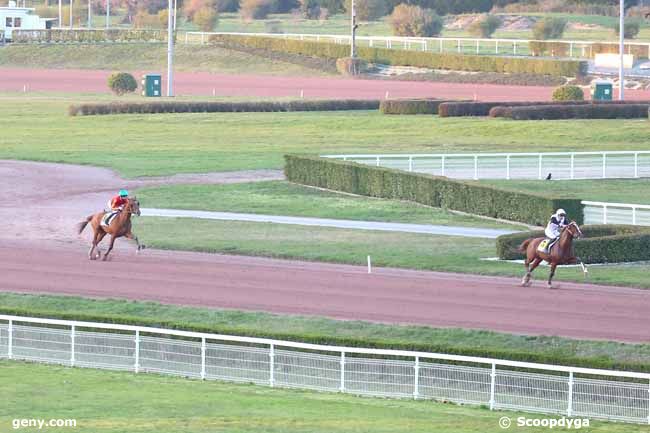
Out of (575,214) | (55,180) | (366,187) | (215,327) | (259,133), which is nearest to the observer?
(215,327)

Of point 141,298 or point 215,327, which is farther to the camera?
point 141,298

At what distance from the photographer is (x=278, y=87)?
7944cm

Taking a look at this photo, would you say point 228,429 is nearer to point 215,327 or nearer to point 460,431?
point 460,431

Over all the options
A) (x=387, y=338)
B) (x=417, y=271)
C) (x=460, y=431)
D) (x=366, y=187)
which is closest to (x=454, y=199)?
(x=366, y=187)

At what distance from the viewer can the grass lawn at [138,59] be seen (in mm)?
90875

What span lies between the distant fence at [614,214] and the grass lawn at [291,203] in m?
1.77

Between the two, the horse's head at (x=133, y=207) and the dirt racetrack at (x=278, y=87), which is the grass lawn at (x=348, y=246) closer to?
the horse's head at (x=133, y=207)

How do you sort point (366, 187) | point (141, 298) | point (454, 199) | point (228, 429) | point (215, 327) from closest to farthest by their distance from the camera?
point (228, 429)
point (215, 327)
point (141, 298)
point (454, 199)
point (366, 187)

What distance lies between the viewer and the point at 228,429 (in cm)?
1555

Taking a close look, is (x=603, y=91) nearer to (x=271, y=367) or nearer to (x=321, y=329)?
(x=321, y=329)

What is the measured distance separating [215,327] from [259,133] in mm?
37084

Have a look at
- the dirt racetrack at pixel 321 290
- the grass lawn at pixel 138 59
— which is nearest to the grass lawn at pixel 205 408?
the dirt racetrack at pixel 321 290

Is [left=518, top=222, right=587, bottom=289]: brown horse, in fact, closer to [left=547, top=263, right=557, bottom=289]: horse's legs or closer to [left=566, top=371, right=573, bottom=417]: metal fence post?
[left=547, top=263, right=557, bottom=289]: horse's legs

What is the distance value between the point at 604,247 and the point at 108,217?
9.36m
